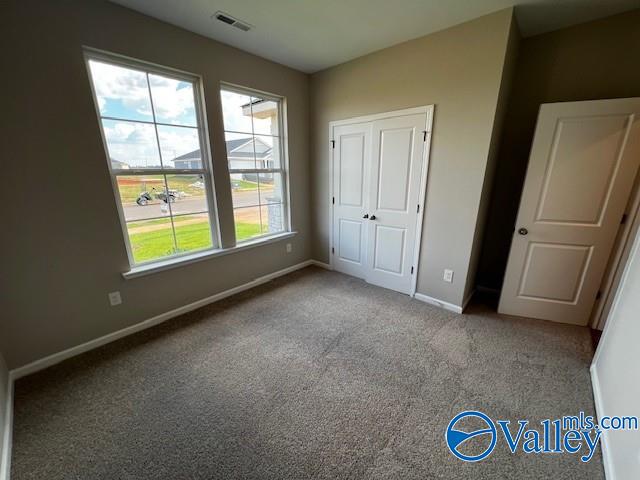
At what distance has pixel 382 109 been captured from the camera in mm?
2729

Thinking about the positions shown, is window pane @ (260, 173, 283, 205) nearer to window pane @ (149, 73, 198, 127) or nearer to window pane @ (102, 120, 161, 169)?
window pane @ (149, 73, 198, 127)

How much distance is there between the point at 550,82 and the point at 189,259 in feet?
12.5

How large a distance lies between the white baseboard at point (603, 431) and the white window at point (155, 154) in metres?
3.21

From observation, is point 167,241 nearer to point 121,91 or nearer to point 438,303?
point 121,91

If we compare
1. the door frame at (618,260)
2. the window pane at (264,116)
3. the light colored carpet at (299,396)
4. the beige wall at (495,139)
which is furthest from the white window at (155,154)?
the door frame at (618,260)

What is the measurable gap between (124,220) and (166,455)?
1.74 m

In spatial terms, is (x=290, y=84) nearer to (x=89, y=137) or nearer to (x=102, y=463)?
(x=89, y=137)

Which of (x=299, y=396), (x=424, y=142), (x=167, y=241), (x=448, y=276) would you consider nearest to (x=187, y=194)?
(x=167, y=241)

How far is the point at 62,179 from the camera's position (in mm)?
1785

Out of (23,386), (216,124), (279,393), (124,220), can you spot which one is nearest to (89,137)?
(124,220)

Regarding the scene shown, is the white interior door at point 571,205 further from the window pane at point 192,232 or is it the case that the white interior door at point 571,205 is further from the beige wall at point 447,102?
the window pane at point 192,232

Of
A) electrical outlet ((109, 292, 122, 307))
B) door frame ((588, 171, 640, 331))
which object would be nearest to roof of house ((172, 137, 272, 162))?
electrical outlet ((109, 292, 122, 307))

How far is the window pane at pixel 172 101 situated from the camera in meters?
2.18

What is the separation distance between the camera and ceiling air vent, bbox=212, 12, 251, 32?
6.58 ft
